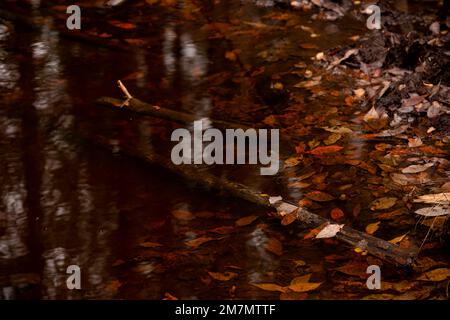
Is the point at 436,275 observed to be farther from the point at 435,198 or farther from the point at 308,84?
the point at 308,84

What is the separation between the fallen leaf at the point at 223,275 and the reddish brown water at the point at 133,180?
1.1 inches

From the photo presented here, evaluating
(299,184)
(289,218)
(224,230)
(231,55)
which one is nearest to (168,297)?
(224,230)

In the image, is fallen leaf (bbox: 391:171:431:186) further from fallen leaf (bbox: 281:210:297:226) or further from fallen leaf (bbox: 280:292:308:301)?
fallen leaf (bbox: 280:292:308:301)

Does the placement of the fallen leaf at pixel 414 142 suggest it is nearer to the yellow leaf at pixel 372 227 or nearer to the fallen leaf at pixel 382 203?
the fallen leaf at pixel 382 203

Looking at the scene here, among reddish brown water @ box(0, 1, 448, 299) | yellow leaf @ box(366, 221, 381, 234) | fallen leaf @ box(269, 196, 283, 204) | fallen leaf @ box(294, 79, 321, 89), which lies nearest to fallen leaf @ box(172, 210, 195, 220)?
reddish brown water @ box(0, 1, 448, 299)

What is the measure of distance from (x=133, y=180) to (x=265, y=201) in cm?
105

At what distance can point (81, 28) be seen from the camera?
756 centimetres

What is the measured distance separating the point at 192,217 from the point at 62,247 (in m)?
0.84

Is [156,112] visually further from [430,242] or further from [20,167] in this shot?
[430,242]

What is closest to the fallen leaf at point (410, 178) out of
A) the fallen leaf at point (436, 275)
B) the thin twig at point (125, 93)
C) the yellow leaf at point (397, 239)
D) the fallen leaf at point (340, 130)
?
the yellow leaf at point (397, 239)

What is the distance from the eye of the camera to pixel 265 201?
414 centimetres

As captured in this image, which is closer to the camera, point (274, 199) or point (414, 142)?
point (274, 199)

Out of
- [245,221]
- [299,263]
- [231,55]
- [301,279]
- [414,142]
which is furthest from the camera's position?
[231,55]
